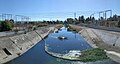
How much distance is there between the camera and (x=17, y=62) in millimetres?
36219

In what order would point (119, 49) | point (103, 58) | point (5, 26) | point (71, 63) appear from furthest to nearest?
point (5, 26) → point (119, 49) → point (103, 58) → point (71, 63)

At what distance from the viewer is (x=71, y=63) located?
114 ft

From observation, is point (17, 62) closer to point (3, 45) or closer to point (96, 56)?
point (3, 45)

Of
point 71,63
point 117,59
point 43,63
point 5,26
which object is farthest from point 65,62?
point 5,26

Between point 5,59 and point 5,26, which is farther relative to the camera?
point 5,26

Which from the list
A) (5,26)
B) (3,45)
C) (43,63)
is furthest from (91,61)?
(5,26)

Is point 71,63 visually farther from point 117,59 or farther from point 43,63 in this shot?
point 117,59

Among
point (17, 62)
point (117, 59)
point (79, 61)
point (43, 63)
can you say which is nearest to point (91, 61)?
point (79, 61)

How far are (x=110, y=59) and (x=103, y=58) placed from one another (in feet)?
4.03

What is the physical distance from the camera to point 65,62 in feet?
117

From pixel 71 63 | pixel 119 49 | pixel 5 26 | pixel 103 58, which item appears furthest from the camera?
pixel 5 26

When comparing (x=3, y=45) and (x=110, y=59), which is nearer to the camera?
(x=110, y=59)

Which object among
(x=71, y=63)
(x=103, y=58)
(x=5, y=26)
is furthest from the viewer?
(x=5, y=26)

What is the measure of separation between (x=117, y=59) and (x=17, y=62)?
56.3 feet
